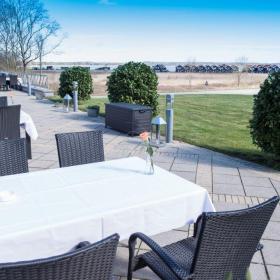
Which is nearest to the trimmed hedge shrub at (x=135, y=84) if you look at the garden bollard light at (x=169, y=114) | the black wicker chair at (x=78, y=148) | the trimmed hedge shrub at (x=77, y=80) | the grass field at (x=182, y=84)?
the garden bollard light at (x=169, y=114)

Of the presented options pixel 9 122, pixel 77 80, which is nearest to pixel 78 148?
pixel 9 122

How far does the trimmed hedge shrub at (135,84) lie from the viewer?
9.59 m

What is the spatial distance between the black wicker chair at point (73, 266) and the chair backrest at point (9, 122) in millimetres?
3885

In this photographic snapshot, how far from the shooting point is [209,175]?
5.24 metres

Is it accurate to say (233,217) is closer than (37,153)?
Yes

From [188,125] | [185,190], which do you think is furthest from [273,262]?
[188,125]

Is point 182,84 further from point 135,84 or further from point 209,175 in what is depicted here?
point 209,175

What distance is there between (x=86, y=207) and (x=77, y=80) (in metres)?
11.8

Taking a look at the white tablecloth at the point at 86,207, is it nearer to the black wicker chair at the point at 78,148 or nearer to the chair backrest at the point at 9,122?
the black wicker chair at the point at 78,148

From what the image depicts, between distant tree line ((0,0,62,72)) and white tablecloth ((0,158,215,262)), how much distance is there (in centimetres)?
2640

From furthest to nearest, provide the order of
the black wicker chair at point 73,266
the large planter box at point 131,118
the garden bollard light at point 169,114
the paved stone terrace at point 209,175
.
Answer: the large planter box at point 131,118 < the garden bollard light at point 169,114 < the paved stone terrace at point 209,175 < the black wicker chair at point 73,266

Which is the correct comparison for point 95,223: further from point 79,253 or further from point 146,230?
point 79,253

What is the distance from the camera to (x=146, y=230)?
2.32m

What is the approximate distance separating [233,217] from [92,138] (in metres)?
2.14
